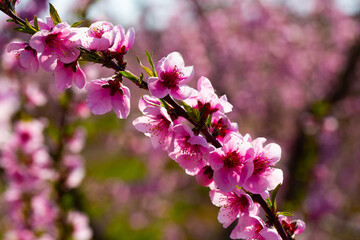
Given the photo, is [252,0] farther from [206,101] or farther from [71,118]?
[206,101]

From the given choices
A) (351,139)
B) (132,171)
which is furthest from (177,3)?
(351,139)

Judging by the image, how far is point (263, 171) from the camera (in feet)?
3.60

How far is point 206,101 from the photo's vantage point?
114 cm

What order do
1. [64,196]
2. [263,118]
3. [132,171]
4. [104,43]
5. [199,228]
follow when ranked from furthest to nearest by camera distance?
1. [199,228]
2. [263,118]
3. [132,171]
4. [64,196]
5. [104,43]

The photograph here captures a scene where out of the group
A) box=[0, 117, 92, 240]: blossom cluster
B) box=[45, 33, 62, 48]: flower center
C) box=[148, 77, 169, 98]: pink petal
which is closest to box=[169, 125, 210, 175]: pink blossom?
box=[148, 77, 169, 98]: pink petal

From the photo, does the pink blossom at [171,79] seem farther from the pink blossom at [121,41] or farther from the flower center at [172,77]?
the pink blossom at [121,41]

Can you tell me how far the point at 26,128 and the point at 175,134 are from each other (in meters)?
2.13

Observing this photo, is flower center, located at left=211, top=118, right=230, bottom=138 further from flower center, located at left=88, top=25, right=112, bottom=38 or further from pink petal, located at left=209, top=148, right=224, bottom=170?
flower center, located at left=88, top=25, right=112, bottom=38

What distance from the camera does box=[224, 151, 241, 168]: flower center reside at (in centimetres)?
105

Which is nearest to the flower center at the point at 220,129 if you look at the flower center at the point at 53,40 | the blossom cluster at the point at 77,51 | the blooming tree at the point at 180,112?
the blooming tree at the point at 180,112

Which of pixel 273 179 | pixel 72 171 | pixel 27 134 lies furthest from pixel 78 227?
pixel 273 179

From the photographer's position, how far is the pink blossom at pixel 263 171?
41.5 inches

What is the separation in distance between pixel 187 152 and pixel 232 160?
0.15 metres

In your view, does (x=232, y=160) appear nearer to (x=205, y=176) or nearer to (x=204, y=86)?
(x=205, y=176)
